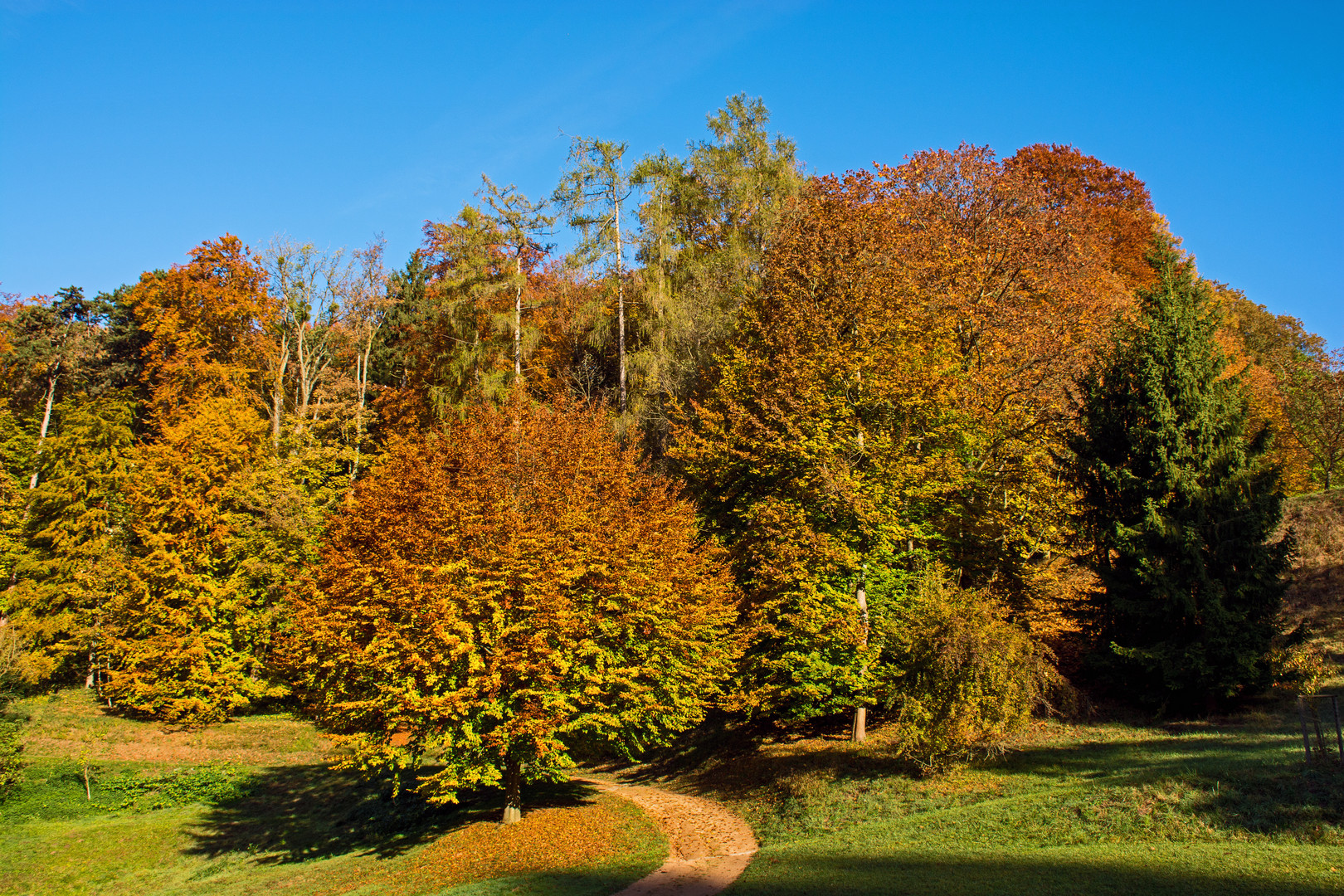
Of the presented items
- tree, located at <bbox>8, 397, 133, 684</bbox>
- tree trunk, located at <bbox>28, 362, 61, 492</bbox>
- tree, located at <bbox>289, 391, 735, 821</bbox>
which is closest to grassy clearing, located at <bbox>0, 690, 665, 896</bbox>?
tree, located at <bbox>289, 391, 735, 821</bbox>

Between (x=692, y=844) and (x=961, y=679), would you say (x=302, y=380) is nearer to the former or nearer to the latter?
(x=692, y=844)

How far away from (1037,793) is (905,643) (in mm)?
3993

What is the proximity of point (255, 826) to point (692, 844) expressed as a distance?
1562 cm

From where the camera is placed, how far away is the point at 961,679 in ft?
56.0

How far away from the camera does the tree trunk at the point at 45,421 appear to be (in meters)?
39.7

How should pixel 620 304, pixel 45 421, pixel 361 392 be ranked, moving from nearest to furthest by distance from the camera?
pixel 620 304
pixel 45 421
pixel 361 392

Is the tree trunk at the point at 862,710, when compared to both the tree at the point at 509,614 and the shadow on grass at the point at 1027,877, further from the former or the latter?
the shadow on grass at the point at 1027,877

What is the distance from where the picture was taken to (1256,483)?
20266 millimetres

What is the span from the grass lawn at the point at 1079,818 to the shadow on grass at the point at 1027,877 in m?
0.04

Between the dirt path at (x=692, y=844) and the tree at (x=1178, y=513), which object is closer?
the dirt path at (x=692, y=844)

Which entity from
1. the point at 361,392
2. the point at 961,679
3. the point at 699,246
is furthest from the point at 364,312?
the point at 961,679

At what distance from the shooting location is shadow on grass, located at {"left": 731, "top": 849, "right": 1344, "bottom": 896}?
32.9 ft

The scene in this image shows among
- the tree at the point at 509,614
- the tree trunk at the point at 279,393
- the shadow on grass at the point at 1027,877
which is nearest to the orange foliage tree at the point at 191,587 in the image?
the tree trunk at the point at 279,393

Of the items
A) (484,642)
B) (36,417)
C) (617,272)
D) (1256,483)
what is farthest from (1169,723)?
(36,417)
